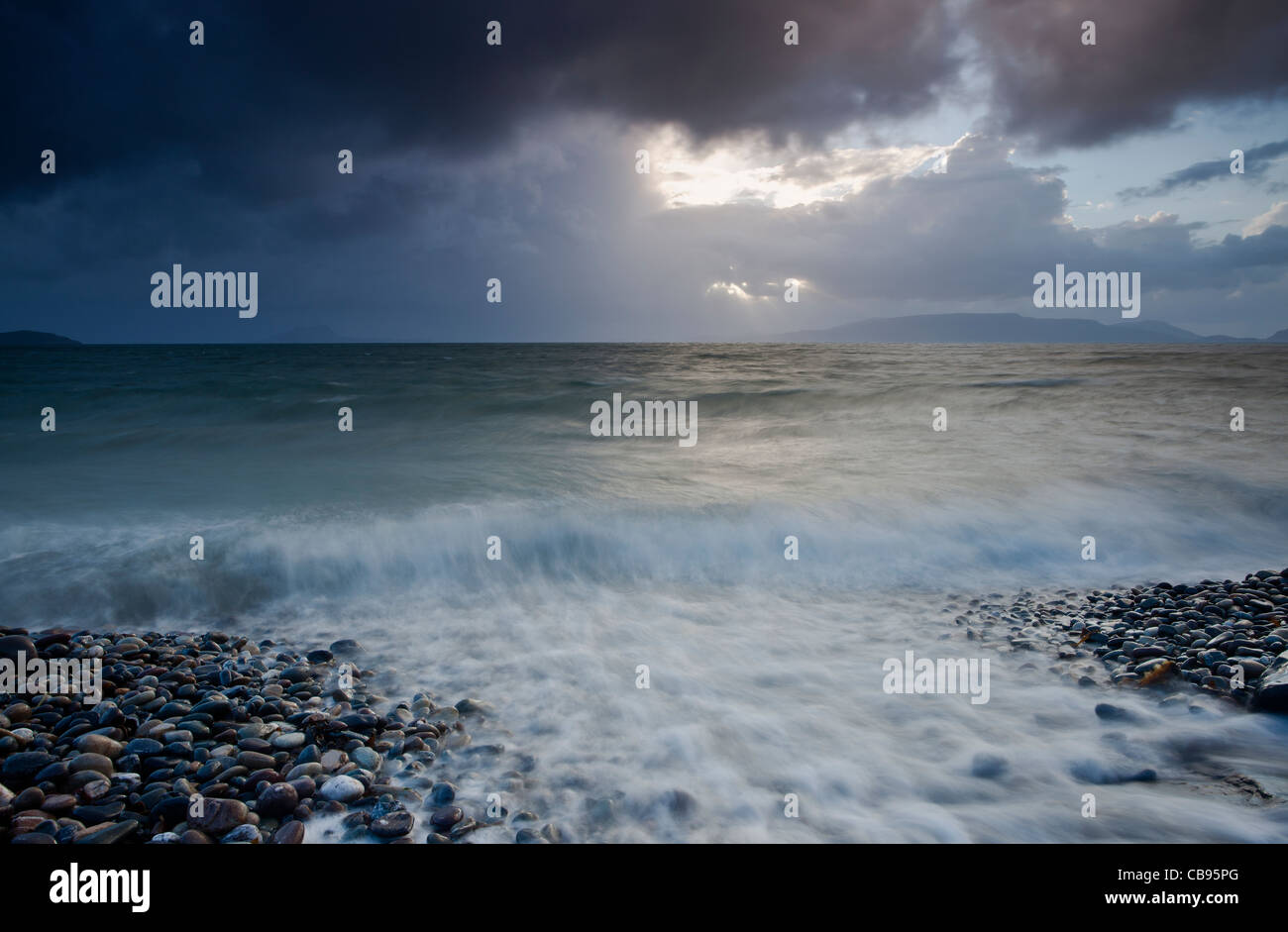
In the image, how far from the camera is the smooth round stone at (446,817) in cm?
345

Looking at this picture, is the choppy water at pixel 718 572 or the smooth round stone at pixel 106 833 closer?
the smooth round stone at pixel 106 833

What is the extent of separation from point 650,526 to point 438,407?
52.5 ft

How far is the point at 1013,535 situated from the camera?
9.52 meters

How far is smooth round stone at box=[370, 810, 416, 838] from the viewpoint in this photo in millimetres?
3371

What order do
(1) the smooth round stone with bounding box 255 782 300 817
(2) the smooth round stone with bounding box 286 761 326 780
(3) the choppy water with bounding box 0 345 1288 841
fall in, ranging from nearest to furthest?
1. (1) the smooth round stone with bounding box 255 782 300 817
2. (2) the smooth round stone with bounding box 286 761 326 780
3. (3) the choppy water with bounding box 0 345 1288 841

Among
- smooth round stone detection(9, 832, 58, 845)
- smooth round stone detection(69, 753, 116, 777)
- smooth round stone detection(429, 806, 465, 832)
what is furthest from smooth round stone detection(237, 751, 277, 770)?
smooth round stone detection(429, 806, 465, 832)

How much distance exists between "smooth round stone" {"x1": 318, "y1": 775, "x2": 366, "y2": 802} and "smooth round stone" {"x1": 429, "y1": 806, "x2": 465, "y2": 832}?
19.8 inches

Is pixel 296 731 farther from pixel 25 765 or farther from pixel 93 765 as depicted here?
pixel 25 765

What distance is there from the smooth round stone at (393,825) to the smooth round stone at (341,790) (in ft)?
0.91

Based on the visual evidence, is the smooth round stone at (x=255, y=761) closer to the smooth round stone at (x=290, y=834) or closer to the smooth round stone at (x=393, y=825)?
the smooth round stone at (x=290, y=834)

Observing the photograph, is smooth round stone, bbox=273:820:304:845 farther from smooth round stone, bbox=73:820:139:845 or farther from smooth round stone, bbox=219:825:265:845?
smooth round stone, bbox=73:820:139:845

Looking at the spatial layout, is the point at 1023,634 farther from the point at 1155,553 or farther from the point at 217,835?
the point at 217,835

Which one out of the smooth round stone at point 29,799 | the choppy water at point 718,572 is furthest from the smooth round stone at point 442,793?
the smooth round stone at point 29,799
